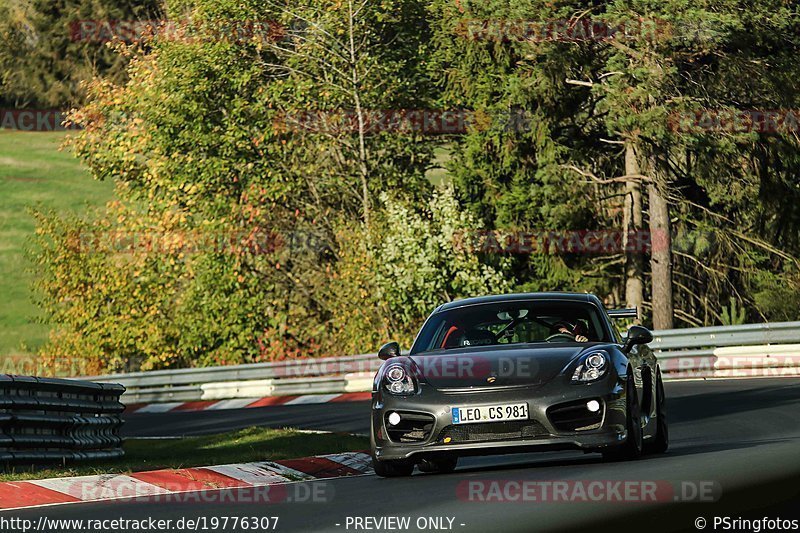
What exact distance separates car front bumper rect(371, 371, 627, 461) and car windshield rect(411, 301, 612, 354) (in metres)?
1.29

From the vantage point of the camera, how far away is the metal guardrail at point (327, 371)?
2578 cm

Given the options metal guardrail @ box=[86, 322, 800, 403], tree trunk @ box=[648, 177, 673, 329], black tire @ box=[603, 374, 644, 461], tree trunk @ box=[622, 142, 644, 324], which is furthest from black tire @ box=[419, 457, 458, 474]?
tree trunk @ box=[622, 142, 644, 324]

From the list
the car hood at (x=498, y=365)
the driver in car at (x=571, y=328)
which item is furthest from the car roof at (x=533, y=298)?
the car hood at (x=498, y=365)

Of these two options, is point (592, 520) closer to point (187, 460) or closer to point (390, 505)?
point (390, 505)

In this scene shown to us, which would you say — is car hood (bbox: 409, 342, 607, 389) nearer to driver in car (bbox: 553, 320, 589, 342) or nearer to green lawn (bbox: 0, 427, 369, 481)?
driver in car (bbox: 553, 320, 589, 342)

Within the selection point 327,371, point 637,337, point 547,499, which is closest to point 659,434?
point 637,337

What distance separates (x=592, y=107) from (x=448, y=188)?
14.7 ft

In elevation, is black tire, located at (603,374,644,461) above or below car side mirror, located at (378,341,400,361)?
below

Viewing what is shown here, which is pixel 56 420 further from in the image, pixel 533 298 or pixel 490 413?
pixel 490 413

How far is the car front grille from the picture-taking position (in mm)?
10359

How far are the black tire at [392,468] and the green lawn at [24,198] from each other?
144 feet

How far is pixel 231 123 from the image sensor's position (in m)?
41.3

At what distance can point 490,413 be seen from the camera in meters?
10.4

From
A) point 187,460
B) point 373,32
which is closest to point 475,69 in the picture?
point 373,32
